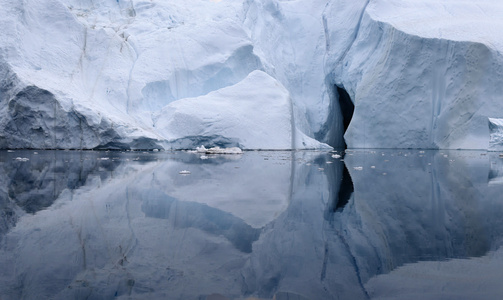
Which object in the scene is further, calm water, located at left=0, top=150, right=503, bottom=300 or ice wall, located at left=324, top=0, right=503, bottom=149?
ice wall, located at left=324, top=0, right=503, bottom=149

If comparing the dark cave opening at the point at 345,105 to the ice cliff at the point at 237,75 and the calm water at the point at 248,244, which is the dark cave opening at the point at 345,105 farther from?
the calm water at the point at 248,244

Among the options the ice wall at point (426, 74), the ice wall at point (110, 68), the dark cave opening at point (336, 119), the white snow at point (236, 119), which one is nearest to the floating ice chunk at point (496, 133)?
the ice wall at point (426, 74)

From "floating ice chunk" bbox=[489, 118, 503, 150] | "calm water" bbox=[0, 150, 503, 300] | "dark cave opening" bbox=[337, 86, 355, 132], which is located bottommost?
"calm water" bbox=[0, 150, 503, 300]

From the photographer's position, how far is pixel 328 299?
106 centimetres

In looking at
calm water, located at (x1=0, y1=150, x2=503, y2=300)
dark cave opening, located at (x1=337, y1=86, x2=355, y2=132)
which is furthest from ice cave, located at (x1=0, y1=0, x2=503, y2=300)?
dark cave opening, located at (x1=337, y1=86, x2=355, y2=132)

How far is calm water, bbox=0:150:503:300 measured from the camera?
1.12 m

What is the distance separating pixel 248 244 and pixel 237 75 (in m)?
11.8

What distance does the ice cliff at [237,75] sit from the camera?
32.1 ft

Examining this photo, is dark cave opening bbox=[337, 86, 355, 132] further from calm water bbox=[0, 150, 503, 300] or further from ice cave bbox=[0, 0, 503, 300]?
calm water bbox=[0, 150, 503, 300]

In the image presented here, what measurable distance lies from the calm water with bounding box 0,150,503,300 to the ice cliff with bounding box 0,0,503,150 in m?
7.38

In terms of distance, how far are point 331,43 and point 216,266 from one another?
48.4 feet

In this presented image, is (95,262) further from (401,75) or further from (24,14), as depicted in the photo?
(401,75)

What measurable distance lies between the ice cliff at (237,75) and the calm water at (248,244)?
7.38m

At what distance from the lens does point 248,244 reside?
5.20ft
